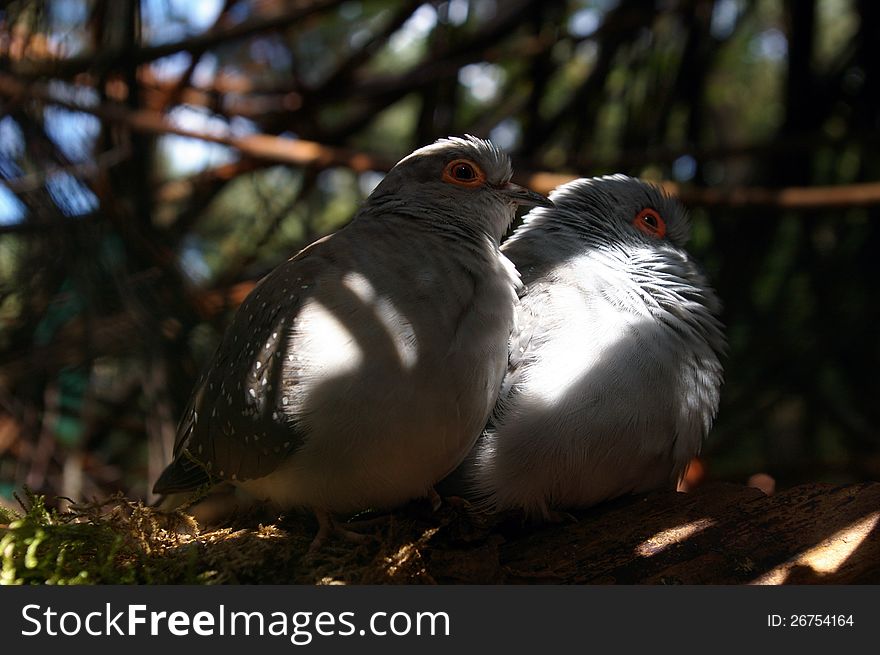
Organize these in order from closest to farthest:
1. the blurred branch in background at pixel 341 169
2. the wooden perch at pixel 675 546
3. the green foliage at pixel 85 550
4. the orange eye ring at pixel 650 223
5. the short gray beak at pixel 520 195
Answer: the green foliage at pixel 85 550
the wooden perch at pixel 675 546
the short gray beak at pixel 520 195
the orange eye ring at pixel 650 223
the blurred branch in background at pixel 341 169

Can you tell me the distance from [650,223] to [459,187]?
1.01m

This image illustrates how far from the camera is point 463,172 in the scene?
3.09 m

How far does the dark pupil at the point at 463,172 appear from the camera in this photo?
309 centimetres

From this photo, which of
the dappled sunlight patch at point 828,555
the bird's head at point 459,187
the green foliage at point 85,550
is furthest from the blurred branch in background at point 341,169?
the dappled sunlight patch at point 828,555

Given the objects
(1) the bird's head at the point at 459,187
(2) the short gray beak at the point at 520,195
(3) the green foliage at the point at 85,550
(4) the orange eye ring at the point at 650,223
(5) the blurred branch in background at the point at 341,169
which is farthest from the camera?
(5) the blurred branch in background at the point at 341,169

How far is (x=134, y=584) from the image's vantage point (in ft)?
7.76

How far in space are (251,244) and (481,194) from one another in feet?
11.5

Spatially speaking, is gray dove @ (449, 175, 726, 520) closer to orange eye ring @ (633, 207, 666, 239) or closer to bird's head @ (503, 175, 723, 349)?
bird's head @ (503, 175, 723, 349)

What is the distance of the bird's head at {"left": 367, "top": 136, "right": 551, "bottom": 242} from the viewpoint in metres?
3.03

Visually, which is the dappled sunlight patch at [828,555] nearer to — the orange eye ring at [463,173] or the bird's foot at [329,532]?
the bird's foot at [329,532]

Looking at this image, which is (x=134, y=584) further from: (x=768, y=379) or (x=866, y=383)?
(x=866, y=383)

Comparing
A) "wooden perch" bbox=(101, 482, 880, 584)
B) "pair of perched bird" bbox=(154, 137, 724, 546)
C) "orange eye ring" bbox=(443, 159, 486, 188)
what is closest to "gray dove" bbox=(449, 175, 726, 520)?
"pair of perched bird" bbox=(154, 137, 724, 546)

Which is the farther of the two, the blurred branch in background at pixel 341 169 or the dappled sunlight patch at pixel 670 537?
the blurred branch in background at pixel 341 169

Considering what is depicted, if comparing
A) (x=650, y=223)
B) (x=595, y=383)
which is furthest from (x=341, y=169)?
(x=595, y=383)
